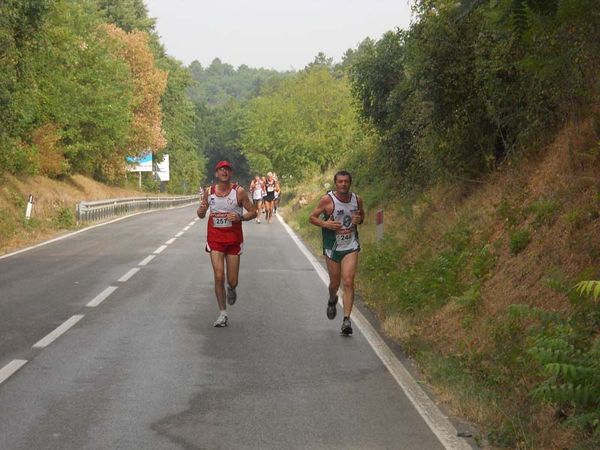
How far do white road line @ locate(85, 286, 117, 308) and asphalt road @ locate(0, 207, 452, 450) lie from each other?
44mm

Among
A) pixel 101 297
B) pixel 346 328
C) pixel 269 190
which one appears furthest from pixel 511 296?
pixel 269 190

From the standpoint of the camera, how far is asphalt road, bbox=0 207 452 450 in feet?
20.6

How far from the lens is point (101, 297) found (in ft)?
44.9

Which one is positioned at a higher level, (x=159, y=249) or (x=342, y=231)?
(x=342, y=231)

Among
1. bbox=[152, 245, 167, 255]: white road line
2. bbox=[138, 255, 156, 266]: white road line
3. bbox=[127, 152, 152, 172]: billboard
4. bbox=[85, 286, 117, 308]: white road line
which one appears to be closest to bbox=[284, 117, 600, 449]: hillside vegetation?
bbox=[85, 286, 117, 308]: white road line

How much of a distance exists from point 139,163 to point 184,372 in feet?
191

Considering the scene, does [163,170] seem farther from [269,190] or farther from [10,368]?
[10,368]

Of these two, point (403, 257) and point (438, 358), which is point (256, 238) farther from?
point (438, 358)

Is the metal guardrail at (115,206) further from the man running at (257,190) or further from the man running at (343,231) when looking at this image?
the man running at (343,231)

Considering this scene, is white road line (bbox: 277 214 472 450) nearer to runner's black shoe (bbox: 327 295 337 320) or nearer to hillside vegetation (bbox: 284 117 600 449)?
hillside vegetation (bbox: 284 117 600 449)

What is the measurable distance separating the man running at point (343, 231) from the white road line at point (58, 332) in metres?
3.16

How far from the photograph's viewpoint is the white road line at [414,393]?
20.7 feet

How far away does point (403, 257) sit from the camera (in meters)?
15.8

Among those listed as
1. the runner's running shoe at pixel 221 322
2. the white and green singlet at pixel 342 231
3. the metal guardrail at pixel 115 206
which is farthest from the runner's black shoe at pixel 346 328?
the metal guardrail at pixel 115 206
